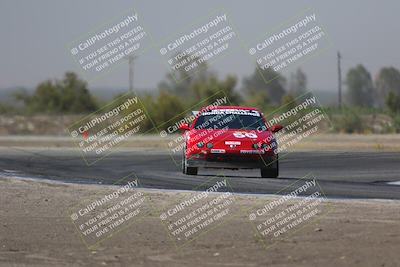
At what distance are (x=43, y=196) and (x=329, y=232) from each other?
6.71m

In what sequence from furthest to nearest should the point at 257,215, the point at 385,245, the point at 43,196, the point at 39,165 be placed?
the point at 39,165
the point at 43,196
the point at 257,215
the point at 385,245

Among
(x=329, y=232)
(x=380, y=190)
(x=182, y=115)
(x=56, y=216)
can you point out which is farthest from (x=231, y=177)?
(x=182, y=115)

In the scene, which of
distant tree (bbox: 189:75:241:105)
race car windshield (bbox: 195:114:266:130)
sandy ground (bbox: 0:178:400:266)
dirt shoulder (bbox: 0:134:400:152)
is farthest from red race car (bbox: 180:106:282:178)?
distant tree (bbox: 189:75:241:105)

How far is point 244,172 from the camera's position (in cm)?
2359

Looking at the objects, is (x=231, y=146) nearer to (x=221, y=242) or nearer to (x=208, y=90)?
(x=221, y=242)

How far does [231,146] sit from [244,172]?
314 cm

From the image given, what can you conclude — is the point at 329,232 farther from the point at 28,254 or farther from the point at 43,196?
the point at 43,196

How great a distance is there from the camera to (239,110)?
860 inches

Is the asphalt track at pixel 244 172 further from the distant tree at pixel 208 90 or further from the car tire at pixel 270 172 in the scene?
the distant tree at pixel 208 90

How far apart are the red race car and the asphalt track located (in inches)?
13.1

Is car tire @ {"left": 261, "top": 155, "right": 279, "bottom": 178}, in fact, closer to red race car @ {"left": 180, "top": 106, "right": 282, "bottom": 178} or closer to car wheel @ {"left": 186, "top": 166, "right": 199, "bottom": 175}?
red race car @ {"left": 180, "top": 106, "right": 282, "bottom": 178}

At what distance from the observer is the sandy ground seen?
1049 cm

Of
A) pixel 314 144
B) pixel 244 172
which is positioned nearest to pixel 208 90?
pixel 314 144

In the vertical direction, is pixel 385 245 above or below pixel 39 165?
below
